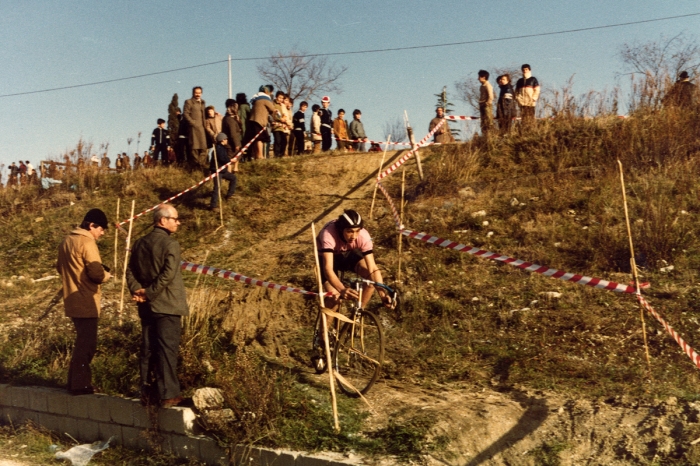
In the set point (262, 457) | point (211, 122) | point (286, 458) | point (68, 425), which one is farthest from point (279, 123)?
point (286, 458)

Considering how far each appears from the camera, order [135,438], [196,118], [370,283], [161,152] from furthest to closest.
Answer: [161,152] < [196,118] < [370,283] < [135,438]

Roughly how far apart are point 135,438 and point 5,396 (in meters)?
2.02

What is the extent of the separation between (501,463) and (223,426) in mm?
2296

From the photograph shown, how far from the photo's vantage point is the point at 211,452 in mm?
6215

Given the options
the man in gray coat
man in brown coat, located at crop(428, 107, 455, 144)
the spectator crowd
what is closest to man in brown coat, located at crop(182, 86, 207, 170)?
the spectator crowd

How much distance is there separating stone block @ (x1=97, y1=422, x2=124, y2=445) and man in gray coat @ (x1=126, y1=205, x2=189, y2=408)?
523 mm

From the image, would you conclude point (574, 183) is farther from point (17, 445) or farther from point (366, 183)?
point (17, 445)

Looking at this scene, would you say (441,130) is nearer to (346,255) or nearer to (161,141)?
(161,141)

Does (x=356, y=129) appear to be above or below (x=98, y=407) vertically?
above

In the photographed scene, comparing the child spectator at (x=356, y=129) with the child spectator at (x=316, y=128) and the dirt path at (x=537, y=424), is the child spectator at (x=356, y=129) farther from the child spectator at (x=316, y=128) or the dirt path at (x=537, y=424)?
the dirt path at (x=537, y=424)

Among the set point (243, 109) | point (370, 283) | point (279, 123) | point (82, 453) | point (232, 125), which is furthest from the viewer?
point (279, 123)

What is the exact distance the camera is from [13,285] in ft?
45.0

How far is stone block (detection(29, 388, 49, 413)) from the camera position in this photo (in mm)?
7504

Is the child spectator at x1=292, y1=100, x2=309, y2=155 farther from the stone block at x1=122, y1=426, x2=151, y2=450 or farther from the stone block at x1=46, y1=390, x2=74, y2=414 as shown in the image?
the stone block at x1=122, y1=426, x2=151, y2=450
